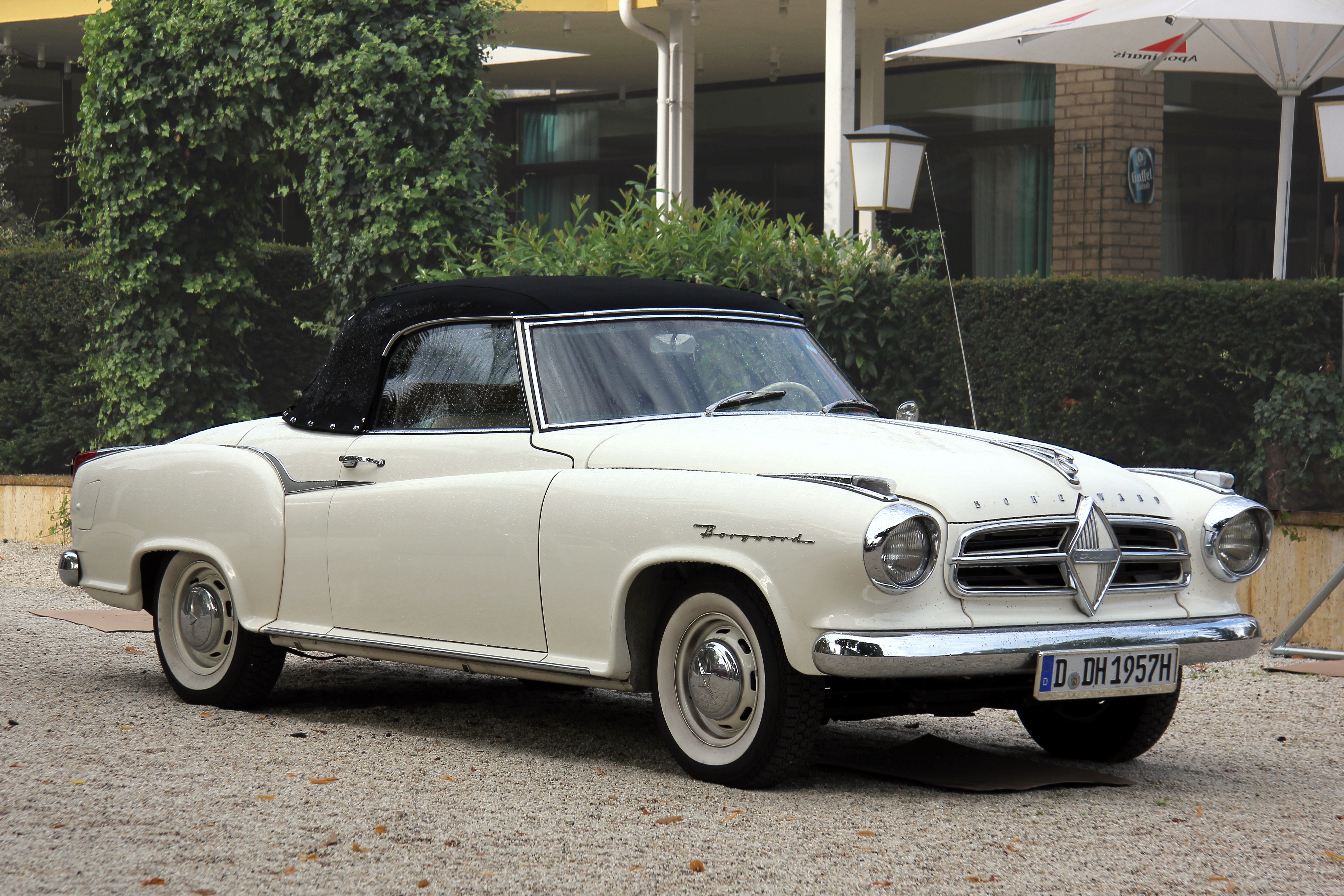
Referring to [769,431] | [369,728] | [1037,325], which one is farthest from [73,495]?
[1037,325]

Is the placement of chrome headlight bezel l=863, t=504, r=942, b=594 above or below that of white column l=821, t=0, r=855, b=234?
below

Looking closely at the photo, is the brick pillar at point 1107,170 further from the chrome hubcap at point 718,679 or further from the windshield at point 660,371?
the chrome hubcap at point 718,679

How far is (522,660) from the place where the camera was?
17.1 feet

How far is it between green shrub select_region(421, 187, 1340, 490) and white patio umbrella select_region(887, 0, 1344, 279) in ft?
2.07

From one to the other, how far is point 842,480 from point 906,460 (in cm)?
22

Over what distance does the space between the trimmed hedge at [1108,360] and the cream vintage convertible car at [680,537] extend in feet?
14.9

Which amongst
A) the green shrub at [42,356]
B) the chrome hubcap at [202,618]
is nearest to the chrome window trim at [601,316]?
the chrome hubcap at [202,618]

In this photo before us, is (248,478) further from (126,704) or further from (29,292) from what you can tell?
(29,292)

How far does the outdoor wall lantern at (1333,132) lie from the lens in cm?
1071

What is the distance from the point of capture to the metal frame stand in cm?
745

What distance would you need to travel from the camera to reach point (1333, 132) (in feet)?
35.3

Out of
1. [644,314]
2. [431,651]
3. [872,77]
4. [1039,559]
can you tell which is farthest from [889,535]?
[872,77]

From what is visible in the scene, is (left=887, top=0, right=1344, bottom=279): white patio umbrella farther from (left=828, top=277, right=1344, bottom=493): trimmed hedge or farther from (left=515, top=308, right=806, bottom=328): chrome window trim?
(left=515, top=308, right=806, bottom=328): chrome window trim

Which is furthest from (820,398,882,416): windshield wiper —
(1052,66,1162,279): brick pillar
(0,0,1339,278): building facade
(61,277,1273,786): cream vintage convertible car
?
(1052,66,1162,279): brick pillar
